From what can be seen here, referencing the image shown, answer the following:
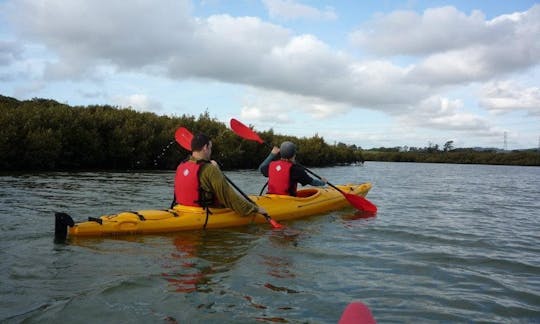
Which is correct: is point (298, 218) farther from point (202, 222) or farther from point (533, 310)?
point (533, 310)

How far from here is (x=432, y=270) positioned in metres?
4.82

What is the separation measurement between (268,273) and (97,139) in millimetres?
15029

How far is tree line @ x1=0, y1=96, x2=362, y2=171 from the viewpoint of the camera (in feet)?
48.1

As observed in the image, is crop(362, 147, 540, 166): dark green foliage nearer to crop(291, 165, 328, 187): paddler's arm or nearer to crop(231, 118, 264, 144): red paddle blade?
crop(231, 118, 264, 144): red paddle blade

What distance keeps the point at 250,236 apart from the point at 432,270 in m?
2.58

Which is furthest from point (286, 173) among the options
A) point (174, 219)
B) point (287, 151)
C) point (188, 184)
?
point (174, 219)

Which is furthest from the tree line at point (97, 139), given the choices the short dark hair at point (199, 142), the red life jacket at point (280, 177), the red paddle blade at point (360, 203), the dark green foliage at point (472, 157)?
the dark green foliage at point (472, 157)

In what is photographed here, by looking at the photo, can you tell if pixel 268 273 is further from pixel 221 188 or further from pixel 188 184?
pixel 188 184

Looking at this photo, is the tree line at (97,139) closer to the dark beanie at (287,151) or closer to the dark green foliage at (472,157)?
the dark beanie at (287,151)

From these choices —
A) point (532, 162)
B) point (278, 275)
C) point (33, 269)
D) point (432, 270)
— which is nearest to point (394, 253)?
point (432, 270)

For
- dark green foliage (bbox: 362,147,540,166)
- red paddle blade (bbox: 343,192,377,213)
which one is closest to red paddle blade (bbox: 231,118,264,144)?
red paddle blade (bbox: 343,192,377,213)

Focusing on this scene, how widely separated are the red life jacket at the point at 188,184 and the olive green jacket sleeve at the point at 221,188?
83 millimetres

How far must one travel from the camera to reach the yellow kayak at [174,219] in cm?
541

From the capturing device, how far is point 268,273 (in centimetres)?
447
